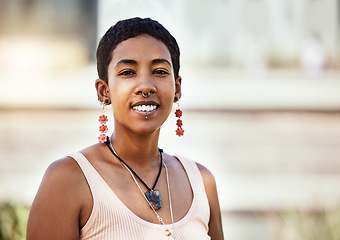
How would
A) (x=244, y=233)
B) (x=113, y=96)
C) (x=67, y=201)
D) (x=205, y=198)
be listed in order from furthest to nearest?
(x=244, y=233), (x=205, y=198), (x=113, y=96), (x=67, y=201)

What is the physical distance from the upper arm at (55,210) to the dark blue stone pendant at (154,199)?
0.84 ft

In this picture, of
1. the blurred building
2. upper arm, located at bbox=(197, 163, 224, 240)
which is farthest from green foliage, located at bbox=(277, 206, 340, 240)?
upper arm, located at bbox=(197, 163, 224, 240)

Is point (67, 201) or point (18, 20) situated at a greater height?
point (18, 20)

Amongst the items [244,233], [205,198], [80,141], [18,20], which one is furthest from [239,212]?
[205,198]

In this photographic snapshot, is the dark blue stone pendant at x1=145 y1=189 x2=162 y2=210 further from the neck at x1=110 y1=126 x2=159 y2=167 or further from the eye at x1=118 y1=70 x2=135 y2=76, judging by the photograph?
the eye at x1=118 y1=70 x2=135 y2=76

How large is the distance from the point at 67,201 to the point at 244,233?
5.07 m

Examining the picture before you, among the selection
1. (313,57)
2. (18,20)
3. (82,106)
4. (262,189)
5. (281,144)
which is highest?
(18,20)

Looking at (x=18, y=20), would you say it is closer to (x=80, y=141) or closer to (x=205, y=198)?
(x=80, y=141)

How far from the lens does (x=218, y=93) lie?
299 inches

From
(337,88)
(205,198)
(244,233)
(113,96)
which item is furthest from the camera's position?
(337,88)

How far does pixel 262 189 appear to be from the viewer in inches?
283

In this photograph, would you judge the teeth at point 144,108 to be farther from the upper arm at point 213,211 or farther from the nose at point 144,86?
the upper arm at point 213,211

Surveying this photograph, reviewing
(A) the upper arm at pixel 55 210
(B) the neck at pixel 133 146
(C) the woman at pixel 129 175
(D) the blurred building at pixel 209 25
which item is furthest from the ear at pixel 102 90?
(D) the blurred building at pixel 209 25

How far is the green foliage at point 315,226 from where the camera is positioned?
200 inches
